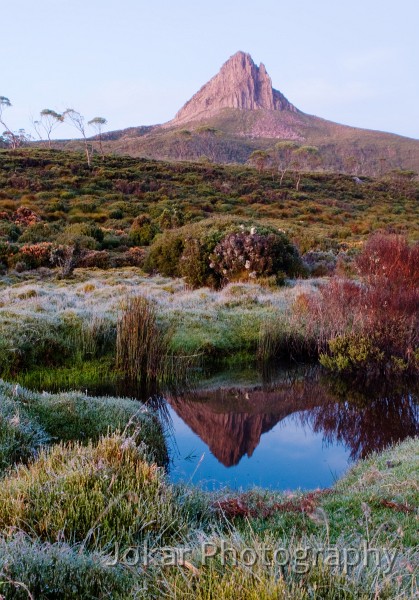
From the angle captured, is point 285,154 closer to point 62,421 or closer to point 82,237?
point 82,237

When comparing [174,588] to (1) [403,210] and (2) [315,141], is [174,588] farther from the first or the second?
(2) [315,141]

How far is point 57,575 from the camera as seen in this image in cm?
265

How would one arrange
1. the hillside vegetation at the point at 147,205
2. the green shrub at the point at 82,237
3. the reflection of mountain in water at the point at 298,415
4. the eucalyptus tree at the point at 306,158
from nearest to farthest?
the reflection of mountain in water at the point at 298,415 → the green shrub at the point at 82,237 → the hillside vegetation at the point at 147,205 → the eucalyptus tree at the point at 306,158

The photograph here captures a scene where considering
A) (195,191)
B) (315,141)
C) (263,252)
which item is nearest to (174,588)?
(263,252)

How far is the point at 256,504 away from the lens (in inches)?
165

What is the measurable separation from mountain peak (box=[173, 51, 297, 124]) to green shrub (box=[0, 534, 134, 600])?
187 meters

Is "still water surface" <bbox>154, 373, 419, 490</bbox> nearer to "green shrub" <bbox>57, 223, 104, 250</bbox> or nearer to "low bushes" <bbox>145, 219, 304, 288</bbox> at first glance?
"low bushes" <bbox>145, 219, 304, 288</bbox>

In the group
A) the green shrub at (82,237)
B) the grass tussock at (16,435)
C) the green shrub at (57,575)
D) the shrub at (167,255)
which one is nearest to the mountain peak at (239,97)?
the green shrub at (82,237)

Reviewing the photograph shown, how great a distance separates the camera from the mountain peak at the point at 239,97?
187250 millimetres

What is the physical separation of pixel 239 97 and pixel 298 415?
192977mm

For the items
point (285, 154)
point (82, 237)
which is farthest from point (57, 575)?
point (285, 154)

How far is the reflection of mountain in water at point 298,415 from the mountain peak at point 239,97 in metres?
181

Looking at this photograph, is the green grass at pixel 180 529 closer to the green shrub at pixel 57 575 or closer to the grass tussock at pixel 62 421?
the green shrub at pixel 57 575

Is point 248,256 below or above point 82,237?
below
